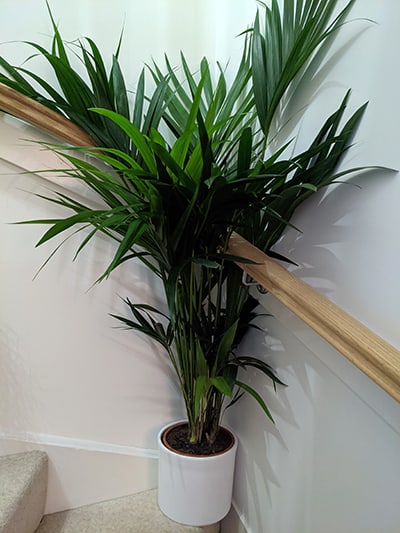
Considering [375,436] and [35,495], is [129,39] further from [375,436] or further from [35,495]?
[35,495]

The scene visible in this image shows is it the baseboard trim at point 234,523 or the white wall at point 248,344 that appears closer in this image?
the white wall at point 248,344

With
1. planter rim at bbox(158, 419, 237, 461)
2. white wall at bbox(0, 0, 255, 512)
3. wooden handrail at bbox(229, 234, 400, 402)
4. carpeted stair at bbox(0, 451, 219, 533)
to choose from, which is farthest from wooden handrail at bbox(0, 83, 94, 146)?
carpeted stair at bbox(0, 451, 219, 533)

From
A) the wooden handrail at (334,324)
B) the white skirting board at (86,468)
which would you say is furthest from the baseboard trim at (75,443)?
the wooden handrail at (334,324)

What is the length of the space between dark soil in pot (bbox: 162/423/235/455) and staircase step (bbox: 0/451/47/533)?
1.34ft

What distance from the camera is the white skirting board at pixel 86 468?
1.52m

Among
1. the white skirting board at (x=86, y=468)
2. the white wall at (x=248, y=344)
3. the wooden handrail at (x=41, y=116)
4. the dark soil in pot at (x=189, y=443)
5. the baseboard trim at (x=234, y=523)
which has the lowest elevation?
the baseboard trim at (x=234, y=523)

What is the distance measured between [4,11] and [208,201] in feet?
2.87

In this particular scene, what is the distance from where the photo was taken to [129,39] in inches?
56.7

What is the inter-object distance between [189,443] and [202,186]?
0.82m

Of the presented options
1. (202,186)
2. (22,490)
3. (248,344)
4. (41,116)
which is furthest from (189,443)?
(41,116)

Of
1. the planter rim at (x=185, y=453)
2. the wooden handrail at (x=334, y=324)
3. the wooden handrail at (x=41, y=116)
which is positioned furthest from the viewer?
the planter rim at (x=185, y=453)

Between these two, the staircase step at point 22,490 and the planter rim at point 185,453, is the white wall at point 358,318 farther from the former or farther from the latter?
the staircase step at point 22,490

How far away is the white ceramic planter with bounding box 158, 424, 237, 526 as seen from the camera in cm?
132

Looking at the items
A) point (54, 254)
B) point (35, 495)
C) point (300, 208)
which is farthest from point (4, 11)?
point (35, 495)
